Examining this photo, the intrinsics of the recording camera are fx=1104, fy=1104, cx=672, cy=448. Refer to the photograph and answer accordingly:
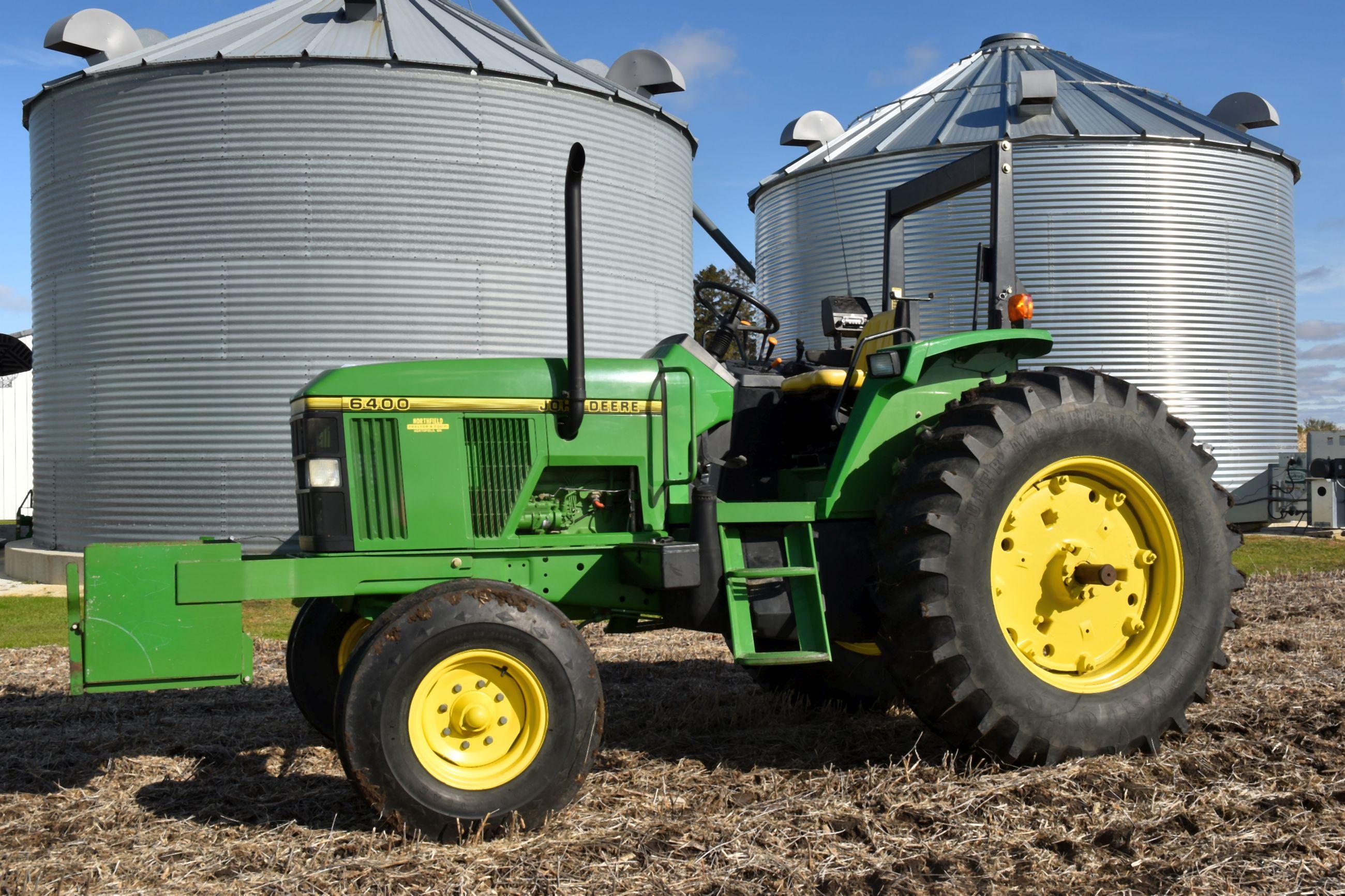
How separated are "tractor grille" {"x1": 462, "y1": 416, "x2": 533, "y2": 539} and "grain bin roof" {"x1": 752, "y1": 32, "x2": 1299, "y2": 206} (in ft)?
42.8

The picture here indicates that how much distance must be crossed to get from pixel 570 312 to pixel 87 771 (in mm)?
2664

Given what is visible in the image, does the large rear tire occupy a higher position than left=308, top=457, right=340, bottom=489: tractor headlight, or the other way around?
left=308, top=457, right=340, bottom=489: tractor headlight

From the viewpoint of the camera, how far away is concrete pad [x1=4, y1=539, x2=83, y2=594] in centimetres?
1284

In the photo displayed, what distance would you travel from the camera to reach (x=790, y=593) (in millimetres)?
4160

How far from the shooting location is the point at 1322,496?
16969mm

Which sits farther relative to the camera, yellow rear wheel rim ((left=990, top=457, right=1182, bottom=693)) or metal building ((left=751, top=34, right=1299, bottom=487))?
metal building ((left=751, top=34, right=1299, bottom=487))

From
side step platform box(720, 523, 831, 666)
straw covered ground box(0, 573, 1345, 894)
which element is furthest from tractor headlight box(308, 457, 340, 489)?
side step platform box(720, 523, 831, 666)

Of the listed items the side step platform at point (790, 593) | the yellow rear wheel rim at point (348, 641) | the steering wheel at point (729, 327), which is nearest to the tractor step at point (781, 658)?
the side step platform at point (790, 593)

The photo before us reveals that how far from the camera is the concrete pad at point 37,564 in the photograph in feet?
42.1

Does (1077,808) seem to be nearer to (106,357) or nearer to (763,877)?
(763,877)

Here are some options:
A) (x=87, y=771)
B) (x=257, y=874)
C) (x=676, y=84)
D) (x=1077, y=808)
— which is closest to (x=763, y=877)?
(x=1077, y=808)

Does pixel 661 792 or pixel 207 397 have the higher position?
pixel 207 397

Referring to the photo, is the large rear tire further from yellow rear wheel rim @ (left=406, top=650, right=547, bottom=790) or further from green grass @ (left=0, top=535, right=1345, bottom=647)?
green grass @ (left=0, top=535, right=1345, bottom=647)

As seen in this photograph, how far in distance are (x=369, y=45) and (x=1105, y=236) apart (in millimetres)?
9953
